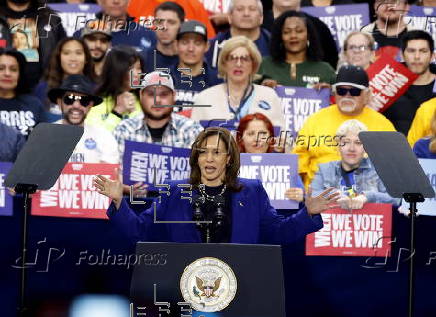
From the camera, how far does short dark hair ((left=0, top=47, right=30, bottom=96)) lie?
9422mm

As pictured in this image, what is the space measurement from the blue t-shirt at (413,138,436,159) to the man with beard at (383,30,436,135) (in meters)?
1.35

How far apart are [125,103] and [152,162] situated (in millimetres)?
1849

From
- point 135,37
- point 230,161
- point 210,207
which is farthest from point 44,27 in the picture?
point 210,207

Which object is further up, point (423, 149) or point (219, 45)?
point (219, 45)

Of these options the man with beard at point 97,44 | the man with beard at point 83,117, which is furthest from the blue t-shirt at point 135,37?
the man with beard at point 83,117

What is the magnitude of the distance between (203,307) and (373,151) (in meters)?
1.26

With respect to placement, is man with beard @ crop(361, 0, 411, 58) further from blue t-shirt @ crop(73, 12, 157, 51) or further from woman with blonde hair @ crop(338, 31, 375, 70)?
blue t-shirt @ crop(73, 12, 157, 51)

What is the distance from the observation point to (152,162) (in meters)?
7.54

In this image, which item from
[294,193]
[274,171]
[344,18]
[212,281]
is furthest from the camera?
[344,18]

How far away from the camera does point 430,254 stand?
7250 millimetres

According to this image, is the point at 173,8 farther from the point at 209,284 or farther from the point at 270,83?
the point at 209,284

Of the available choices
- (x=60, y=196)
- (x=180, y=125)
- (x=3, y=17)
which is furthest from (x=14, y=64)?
(x=60, y=196)

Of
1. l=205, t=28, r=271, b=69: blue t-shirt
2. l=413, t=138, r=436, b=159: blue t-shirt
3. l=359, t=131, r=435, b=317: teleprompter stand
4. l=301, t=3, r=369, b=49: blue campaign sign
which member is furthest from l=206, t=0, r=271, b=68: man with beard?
l=359, t=131, r=435, b=317: teleprompter stand

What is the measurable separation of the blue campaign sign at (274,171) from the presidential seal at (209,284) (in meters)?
1.62
